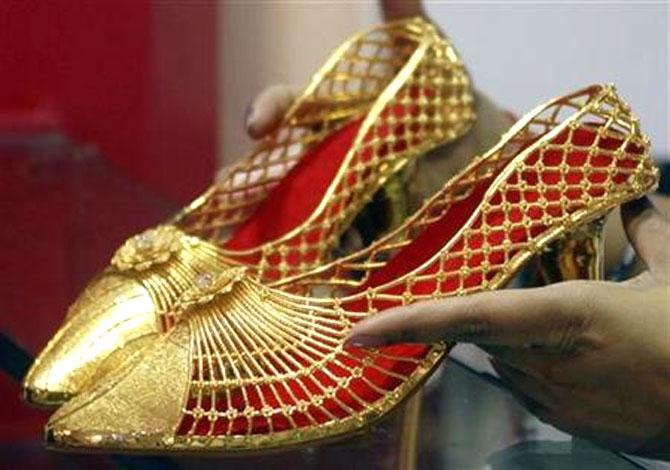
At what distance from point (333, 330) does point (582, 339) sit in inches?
4.7

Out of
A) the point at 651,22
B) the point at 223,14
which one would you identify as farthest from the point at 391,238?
the point at 223,14

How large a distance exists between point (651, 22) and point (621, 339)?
43 cm

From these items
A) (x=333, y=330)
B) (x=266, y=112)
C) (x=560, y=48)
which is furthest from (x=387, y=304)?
(x=560, y=48)

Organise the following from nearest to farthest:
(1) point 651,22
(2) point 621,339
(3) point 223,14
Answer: (2) point 621,339 < (1) point 651,22 < (3) point 223,14

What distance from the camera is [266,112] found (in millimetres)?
835

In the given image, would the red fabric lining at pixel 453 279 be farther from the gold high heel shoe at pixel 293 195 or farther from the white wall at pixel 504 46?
the white wall at pixel 504 46

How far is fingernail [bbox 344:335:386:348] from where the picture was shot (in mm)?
509

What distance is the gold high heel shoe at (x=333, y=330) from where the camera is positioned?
54 cm

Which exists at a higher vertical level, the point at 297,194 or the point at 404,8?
the point at 404,8

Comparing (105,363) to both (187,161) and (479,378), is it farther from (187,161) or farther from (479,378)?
(187,161)

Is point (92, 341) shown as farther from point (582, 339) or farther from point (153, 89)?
point (153, 89)

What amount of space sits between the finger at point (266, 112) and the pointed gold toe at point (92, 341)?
213mm

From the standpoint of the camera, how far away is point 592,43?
0.98 meters

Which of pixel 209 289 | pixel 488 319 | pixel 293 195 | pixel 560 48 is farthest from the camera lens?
pixel 560 48
